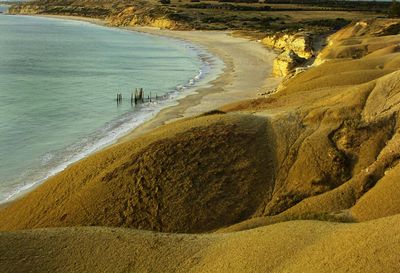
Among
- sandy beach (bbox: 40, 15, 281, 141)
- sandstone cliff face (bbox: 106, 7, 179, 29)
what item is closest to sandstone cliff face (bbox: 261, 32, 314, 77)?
sandy beach (bbox: 40, 15, 281, 141)

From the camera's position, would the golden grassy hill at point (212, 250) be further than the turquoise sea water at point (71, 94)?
No

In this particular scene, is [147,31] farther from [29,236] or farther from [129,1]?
[29,236]

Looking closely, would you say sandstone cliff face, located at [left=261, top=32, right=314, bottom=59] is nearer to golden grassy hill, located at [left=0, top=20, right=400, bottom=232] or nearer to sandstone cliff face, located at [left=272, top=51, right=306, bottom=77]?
sandstone cliff face, located at [left=272, top=51, right=306, bottom=77]

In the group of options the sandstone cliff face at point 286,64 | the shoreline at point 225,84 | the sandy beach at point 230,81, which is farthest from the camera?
the sandstone cliff face at point 286,64

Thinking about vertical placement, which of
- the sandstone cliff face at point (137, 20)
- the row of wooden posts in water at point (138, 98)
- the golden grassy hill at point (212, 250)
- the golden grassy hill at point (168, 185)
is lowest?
the sandstone cliff face at point (137, 20)

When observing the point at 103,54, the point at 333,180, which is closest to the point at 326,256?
the point at 333,180

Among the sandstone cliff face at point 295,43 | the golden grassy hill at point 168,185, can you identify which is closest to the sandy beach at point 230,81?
the sandstone cliff face at point 295,43

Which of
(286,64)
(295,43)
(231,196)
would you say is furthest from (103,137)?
(295,43)

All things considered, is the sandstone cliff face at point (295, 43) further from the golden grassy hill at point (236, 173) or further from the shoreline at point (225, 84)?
the golden grassy hill at point (236, 173)
